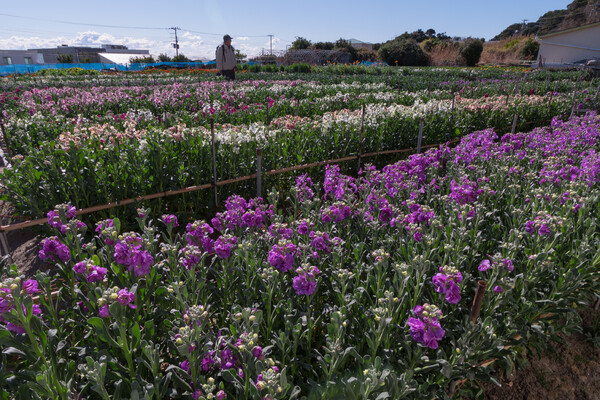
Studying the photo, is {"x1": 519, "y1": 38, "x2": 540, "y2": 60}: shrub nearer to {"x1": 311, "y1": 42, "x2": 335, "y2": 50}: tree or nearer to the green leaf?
{"x1": 311, "y1": 42, "x2": 335, "y2": 50}: tree

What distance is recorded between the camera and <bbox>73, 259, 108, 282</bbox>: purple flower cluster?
70.6 inches

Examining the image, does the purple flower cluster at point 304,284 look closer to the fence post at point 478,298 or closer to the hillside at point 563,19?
the fence post at point 478,298

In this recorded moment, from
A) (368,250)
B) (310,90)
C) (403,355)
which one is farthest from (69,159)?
(310,90)

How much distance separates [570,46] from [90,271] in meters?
56.1

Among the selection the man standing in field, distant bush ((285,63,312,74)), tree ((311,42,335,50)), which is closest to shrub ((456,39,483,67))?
tree ((311,42,335,50))

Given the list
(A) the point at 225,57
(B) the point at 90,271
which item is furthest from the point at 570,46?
(B) the point at 90,271

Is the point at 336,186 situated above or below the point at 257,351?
above

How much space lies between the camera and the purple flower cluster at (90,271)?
5.88 ft

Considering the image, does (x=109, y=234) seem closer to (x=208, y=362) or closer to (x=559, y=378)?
(x=208, y=362)

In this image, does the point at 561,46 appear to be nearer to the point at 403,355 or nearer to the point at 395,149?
the point at 395,149

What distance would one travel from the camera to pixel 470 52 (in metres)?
43.3

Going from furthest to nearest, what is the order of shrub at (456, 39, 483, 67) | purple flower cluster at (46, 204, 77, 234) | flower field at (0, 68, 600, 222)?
shrub at (456, 39, 483, 67)
flower field at (0, 68, 600, 222)
purple flower cluster at (46, 204, 77, 234)

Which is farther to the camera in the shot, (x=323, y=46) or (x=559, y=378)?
(x=323, y=46)

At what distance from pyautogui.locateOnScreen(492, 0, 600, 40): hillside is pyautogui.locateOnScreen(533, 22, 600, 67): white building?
5.96ft
